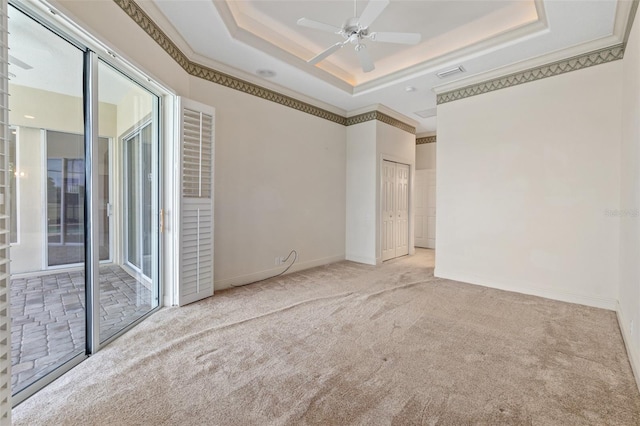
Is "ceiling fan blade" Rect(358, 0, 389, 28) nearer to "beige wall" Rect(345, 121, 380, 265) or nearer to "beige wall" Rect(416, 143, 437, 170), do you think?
"beige wall" Rect(345, 121, 380, 265)

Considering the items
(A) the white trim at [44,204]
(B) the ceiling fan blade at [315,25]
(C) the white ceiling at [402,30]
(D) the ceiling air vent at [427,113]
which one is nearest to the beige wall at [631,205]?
(C) the white ceiling at [402,30]

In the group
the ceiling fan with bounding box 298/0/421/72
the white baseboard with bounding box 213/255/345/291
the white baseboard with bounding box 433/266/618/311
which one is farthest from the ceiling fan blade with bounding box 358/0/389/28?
the white baseboard with bounding box 433/266/618/311

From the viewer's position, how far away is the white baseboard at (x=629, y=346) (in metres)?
1.90

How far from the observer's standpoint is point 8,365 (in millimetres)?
1281

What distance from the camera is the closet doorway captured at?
5.58m

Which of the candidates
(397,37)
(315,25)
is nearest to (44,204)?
(315,25)

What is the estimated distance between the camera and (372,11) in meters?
2.26

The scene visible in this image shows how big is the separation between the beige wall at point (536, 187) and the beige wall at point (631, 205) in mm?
246

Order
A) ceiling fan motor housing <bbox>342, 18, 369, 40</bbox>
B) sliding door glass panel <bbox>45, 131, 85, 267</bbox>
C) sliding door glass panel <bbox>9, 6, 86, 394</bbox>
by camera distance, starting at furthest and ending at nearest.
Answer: ceiling fan motor housing <bbox>342, 18, 369, 40</bbox>
sliding door glass panel <bbox>45, 131, 85, 267</bbox>
sliding door glass panel <bbox>9, 6, 86, 394</bbox>

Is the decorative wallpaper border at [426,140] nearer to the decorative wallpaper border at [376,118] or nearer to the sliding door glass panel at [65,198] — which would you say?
the decorative wallpaper border at [376,118]

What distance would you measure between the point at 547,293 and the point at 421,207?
13.9 feet

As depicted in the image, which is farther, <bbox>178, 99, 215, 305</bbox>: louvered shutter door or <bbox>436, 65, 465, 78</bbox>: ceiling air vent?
<bbox>436, 65, 465, 78</bbox>: ceiling air vent

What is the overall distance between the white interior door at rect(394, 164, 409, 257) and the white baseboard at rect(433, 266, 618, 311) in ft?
5.55

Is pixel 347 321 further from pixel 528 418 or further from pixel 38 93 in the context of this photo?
pixel 38 93
